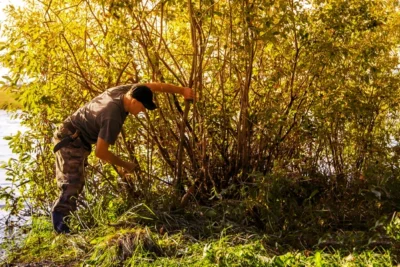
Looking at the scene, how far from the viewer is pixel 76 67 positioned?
621cm

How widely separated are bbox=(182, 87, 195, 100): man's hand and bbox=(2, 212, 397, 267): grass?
102cm

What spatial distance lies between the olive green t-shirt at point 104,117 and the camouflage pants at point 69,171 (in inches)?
5.2

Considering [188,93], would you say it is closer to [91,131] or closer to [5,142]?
[91,131]

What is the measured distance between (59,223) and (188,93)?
1539 mm

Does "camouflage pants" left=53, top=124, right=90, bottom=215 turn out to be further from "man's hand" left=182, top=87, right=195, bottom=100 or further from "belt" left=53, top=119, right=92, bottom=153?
"man's hand" left=182, top=87, right=195, bottom=100

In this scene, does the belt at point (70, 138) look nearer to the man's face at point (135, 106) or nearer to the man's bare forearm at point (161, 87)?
the man's face at point (135, 106)

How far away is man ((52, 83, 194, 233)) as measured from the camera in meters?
5.18

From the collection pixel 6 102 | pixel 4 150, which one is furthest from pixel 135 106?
pixel 4 150

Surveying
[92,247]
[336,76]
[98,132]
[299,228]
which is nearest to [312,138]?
[336,76]

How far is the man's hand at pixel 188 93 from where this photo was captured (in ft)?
18.6

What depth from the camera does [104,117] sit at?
5172 mm

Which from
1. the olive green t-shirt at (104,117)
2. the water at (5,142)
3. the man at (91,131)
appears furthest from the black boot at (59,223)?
the water at (5,142)

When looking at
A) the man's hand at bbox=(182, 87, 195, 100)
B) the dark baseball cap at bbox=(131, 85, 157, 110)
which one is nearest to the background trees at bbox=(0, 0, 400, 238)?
the man's hand at bbox=(182, 87, 195, 100)

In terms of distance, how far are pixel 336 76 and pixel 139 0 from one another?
1.97 metres
